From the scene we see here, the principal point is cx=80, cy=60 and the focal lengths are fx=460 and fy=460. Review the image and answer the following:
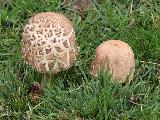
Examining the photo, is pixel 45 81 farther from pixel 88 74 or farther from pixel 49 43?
pixel 49 43

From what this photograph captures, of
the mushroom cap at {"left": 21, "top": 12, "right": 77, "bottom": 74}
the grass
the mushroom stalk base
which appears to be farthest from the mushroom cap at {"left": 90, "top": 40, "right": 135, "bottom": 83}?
the mushroom stalk base

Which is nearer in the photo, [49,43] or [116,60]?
[49,43]

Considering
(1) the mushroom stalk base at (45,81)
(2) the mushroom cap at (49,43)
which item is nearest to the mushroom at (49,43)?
(2) the mushroom cap at (49,43)

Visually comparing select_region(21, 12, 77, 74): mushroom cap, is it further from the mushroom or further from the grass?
the grass

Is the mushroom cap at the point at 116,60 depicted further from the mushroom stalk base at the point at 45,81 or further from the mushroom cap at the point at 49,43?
the mushroom stalk base at the point at 45,81

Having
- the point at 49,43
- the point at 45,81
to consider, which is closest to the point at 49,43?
the point at 49,43

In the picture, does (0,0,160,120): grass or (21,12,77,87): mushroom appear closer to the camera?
(21,12,77,87): mushroom
